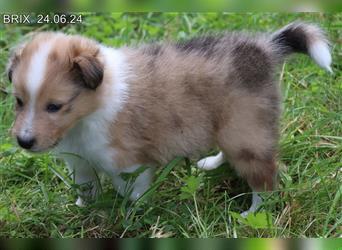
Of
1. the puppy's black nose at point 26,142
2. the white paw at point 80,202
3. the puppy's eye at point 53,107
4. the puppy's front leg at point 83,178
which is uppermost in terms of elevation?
the puppy's eye at point 53,107

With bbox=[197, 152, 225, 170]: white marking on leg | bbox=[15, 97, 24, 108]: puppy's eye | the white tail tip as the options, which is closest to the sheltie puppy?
the white tail tip

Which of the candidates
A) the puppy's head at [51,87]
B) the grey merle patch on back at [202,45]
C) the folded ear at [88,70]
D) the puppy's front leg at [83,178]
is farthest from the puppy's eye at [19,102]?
the grey merle patch on back at [202,45]

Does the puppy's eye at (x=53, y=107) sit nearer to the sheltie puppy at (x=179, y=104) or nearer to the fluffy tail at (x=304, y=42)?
the sheltie puppy at (x=179, y=104)

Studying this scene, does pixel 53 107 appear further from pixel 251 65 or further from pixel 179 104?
pixel 251 65

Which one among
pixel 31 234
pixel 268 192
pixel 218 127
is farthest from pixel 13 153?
pixel 268 192

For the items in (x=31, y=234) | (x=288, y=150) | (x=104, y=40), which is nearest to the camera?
(x=31, y=234)

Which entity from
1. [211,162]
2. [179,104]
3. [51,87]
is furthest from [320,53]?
[51,87]

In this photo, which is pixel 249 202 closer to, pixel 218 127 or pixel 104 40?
pixel 218 127
